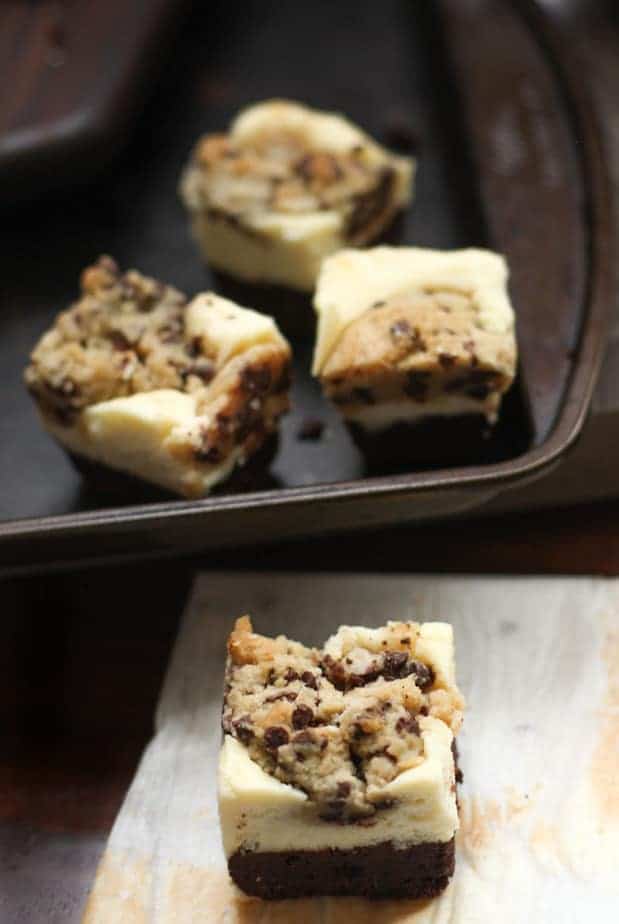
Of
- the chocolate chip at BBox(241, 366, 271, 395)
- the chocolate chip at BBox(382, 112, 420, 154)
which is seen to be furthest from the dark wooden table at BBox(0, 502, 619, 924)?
the chocolate chip at BBox(382, 112, 420, 154)

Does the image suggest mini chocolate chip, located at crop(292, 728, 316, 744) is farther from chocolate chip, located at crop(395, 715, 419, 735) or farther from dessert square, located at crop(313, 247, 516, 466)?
dessert square, located at crop(313, 247, 516, 466)

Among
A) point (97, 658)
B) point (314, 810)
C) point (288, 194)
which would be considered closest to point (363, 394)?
point (288, 194)

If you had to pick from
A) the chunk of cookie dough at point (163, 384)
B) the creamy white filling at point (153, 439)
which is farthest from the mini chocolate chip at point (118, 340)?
the creamy white filling at point (153, 439)

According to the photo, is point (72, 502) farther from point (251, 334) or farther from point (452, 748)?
point (452, 748)

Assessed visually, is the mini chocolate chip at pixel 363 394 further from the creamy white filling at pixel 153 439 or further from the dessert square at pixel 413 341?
the creamy white filling at pixel 153 439

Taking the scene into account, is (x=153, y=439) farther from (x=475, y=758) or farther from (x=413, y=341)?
(x=475, y=758)

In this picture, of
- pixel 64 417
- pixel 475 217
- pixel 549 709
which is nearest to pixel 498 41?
pixel 475 217
